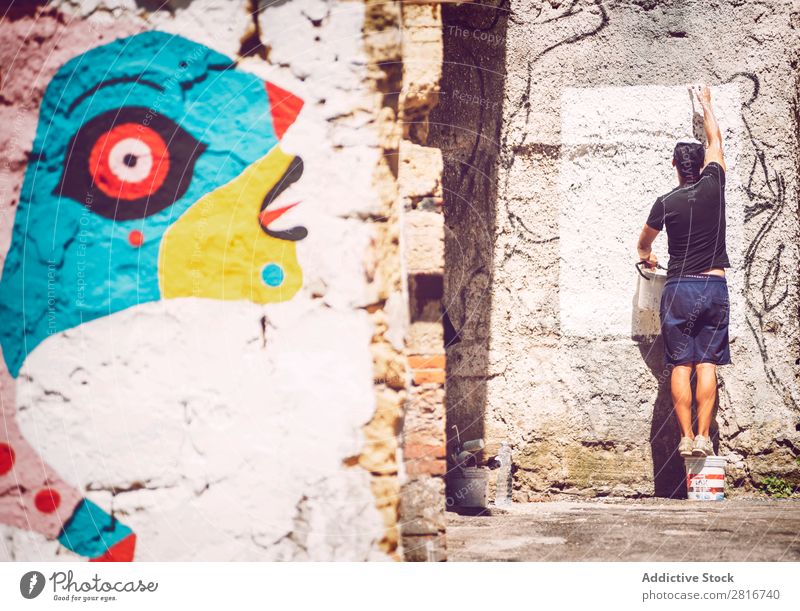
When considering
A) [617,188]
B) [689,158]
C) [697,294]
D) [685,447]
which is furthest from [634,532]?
[689,158]

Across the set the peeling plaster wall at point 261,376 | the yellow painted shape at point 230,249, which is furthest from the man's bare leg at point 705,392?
the yellow painted shape at point 230,249

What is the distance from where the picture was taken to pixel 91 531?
7.25 feet

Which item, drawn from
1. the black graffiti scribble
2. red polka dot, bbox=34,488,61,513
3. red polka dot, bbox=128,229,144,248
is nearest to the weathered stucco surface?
the black graffiti scribble

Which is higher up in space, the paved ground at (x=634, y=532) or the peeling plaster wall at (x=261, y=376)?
the peeling plaster wall at (x=261, y=376)

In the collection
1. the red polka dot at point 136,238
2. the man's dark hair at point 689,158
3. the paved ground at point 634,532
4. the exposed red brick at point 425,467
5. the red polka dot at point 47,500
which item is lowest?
the paved ground at point 634,532

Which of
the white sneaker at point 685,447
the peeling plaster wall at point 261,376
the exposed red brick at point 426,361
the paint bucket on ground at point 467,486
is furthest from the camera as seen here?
the white sneaker at point 685,447

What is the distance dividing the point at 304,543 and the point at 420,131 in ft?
3.82

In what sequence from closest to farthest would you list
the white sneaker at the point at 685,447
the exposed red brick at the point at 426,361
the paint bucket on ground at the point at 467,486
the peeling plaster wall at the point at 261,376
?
the peeling plaster wall at the point at 261,376 < the exposed red brick at the point at 426,361 < the paint bucket on ground at the point at 467,486 < the white sneaker at the point at 685,447

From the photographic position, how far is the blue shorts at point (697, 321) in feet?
9.91

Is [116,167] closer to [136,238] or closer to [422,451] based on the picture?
[136,238]

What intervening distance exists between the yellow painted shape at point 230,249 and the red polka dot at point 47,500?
1.98 feet

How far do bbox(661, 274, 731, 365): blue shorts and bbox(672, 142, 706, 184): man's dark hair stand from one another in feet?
1.26

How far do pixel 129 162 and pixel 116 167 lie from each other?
0.12 feet

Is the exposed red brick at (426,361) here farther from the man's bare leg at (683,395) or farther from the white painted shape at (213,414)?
the man's bare leg at (683,395)
